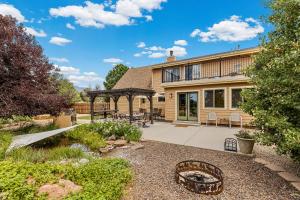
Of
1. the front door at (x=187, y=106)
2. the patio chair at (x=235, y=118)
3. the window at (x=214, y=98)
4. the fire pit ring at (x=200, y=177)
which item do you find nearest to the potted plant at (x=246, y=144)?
the fire pit ring at (x=200, y=177)

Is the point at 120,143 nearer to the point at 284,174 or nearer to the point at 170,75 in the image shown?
the point at 284,174

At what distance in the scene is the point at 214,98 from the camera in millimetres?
11891

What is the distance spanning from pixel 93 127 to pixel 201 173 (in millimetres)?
5612

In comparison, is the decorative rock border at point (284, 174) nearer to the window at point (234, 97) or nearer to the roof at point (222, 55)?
the window at point (234, 97)

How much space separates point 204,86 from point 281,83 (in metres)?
8.33

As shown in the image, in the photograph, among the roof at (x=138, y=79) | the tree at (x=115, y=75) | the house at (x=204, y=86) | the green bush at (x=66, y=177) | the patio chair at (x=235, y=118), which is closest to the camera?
the green bush at (x=66, y=177)

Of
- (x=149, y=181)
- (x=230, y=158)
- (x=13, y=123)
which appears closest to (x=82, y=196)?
(x=149, y=181)

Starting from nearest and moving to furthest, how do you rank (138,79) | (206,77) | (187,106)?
1. (187,106)
2. (206,77)
3. (138,79)

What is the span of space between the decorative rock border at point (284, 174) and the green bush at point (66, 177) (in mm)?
3483

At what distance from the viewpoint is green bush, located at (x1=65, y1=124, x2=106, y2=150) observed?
21.6ft

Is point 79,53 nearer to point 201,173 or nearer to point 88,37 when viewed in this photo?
point 88,37

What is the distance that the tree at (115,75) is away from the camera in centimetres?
3353

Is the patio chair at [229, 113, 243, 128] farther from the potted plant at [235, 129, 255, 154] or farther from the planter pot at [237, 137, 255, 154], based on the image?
the planter pot at [237, 137, 255, 154]

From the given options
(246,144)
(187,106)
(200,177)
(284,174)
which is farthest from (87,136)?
(187,106)
